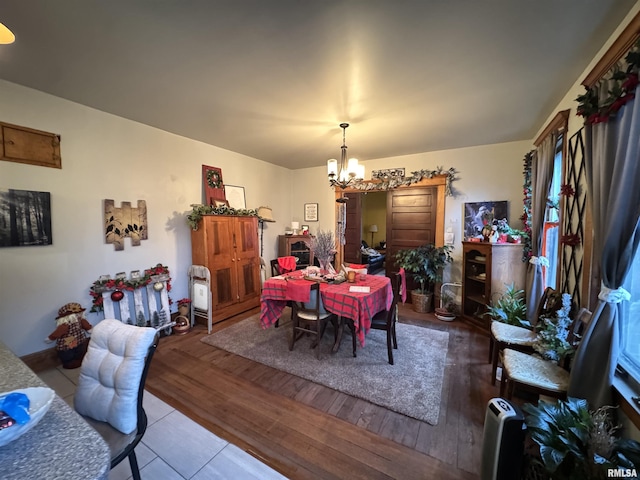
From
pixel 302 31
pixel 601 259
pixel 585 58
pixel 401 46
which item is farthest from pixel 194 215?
pixel 585 58

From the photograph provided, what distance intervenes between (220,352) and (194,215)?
1822 mm

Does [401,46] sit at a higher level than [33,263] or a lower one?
higher

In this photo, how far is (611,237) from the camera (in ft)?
4.45

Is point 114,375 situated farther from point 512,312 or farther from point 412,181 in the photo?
point 412,181

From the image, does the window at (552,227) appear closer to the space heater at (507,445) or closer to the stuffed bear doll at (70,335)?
the space heater at (507,445)

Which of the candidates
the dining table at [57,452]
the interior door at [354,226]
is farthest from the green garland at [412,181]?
the dining table at [57,452]

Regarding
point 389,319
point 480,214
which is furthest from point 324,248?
point 480,214

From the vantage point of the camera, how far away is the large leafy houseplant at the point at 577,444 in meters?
1.05

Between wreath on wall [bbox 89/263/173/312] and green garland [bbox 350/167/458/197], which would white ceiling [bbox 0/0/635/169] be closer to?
green garland [bbox 350/167/458/197]

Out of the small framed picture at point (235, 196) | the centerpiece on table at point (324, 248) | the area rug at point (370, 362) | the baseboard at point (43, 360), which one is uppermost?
the small framed picture at point (235, 196)

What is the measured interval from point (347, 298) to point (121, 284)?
8.55 ft

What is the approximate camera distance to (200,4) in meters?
1.40

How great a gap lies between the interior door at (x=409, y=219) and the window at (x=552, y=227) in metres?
1.54

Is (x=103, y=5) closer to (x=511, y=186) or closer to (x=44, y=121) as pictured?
(x=44, y=121)
